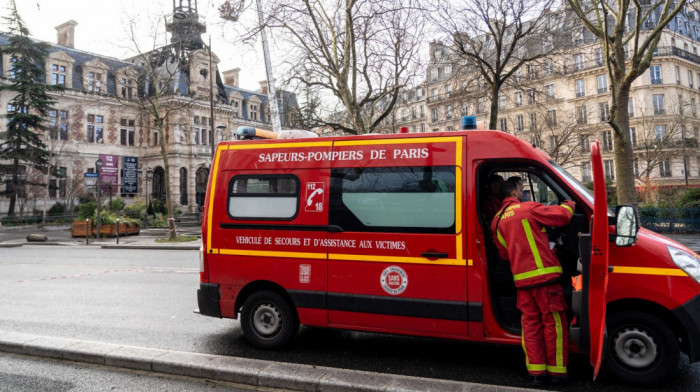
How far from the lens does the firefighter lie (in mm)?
3857

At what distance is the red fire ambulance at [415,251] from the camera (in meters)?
3.81

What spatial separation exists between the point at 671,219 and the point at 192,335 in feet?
71.4

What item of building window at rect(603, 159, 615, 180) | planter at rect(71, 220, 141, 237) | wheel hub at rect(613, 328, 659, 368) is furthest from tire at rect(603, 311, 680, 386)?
building window at rect(603, 159, 615, 180)

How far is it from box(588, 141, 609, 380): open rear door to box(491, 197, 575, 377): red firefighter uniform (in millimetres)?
258

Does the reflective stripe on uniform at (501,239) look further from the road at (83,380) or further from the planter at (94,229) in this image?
the planter at (94,229)

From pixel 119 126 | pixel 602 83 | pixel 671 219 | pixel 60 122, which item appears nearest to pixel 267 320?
pixel 671 219

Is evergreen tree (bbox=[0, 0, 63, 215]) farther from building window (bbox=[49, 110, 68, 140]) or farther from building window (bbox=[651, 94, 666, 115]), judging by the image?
building window (bbox=[651, 94, 666, 115])

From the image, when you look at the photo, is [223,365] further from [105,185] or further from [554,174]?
[105,185]

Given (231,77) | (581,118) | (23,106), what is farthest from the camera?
(231,77)

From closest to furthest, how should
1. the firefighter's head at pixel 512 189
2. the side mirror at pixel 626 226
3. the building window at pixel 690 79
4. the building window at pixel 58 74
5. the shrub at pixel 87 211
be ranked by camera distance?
the side mirror at pixel 626 226 < the firefighter's head at pixel 512 189 < the shrub at pixel 87 211 < the building window at pixel 58 74 < the building window at pixel 690 79

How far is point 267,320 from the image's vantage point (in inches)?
206

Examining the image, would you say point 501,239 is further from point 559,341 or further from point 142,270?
point 142,270

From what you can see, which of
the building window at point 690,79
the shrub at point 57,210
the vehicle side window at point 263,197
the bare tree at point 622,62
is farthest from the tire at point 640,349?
the building window at point 690,79

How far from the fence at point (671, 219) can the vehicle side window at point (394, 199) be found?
64.1ft
